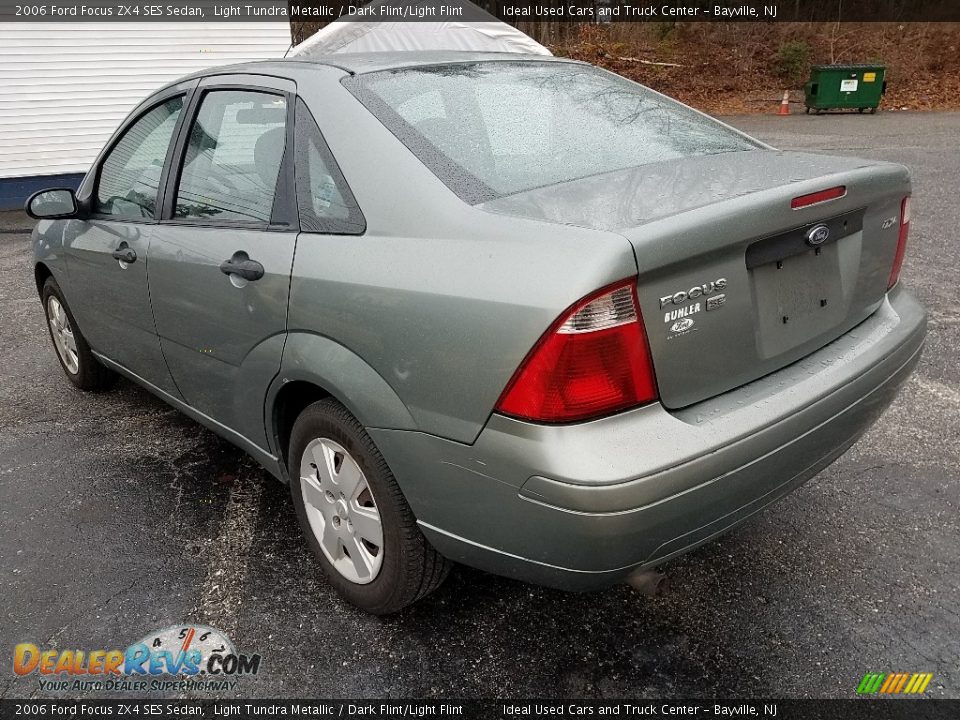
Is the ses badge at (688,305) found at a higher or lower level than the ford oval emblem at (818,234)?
lower

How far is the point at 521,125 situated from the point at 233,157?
1.09 meters

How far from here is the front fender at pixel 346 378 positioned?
2094 millimetres

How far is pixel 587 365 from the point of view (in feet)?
5.93

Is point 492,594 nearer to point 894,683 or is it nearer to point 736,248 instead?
point 894,683

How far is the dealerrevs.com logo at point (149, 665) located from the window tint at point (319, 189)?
135 cm

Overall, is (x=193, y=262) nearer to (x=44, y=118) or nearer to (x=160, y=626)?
(x=160, y=626)

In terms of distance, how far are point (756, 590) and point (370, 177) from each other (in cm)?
184

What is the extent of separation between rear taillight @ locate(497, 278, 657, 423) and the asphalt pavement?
859 mm

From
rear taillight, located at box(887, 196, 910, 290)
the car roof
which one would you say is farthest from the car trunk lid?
the car roof

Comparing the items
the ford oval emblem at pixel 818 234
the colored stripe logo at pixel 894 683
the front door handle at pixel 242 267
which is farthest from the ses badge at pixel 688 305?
the front door handle at pixel 242 267

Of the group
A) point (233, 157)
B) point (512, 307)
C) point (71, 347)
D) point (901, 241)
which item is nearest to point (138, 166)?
point (233, 157)

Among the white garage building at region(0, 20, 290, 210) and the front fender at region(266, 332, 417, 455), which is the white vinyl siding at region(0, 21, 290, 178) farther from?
the front fender at region(266, 332, 417, 455)

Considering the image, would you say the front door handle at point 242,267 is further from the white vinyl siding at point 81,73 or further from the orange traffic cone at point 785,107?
the orange traffic cone at point 785,107

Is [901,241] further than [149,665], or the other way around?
[901,241]
